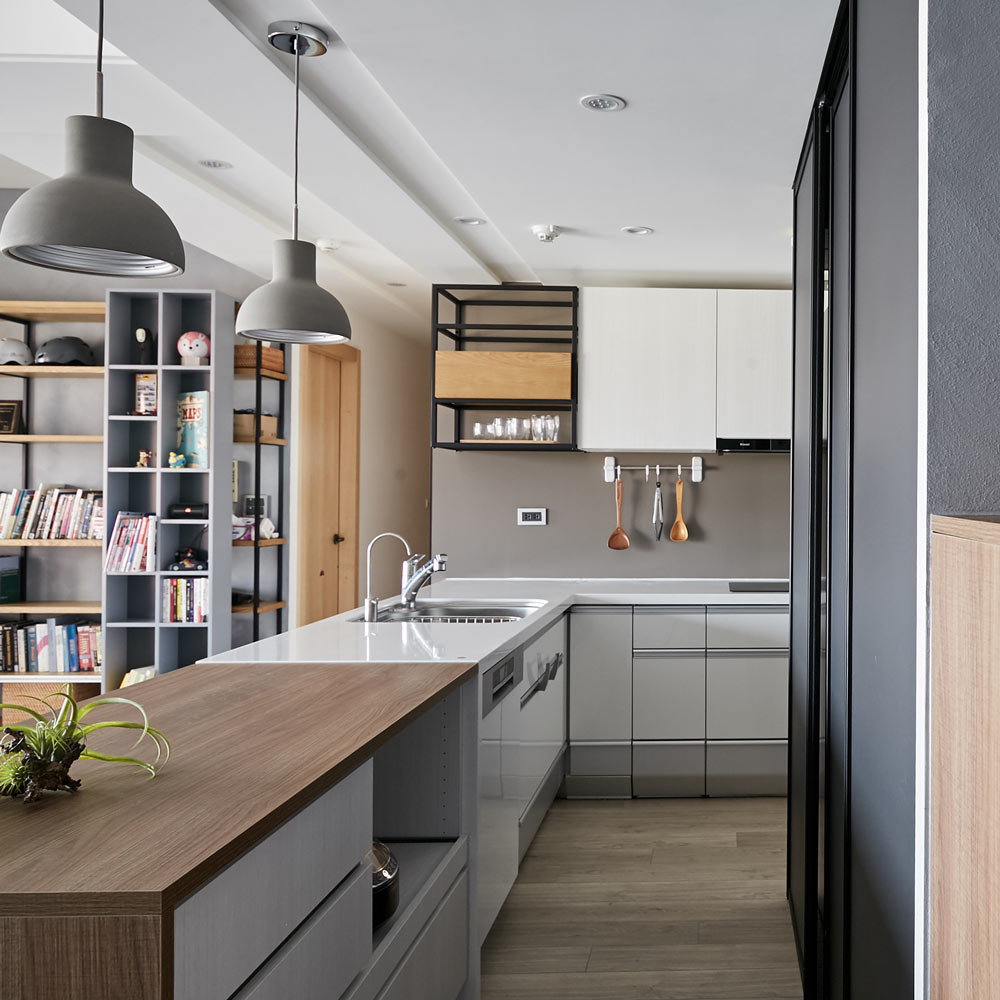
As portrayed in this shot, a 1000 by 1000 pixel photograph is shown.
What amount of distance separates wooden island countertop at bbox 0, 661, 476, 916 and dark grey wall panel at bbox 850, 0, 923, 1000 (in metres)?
0.81

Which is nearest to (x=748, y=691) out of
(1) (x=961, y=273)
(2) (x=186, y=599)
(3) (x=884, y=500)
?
(2) (x=186, y=599)

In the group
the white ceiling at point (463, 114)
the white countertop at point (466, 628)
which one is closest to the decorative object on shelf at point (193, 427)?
the white ceiling at point (463, 114)

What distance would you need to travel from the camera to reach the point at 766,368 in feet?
15.0

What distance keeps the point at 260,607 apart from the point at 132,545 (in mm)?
824

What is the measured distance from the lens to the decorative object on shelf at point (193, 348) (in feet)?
16.1

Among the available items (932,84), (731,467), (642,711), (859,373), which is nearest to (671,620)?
(642,711)

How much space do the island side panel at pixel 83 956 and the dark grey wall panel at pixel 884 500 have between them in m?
0.96

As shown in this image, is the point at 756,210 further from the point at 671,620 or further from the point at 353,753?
the point at 353,753

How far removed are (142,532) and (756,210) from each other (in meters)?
3.22

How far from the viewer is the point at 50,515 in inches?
192

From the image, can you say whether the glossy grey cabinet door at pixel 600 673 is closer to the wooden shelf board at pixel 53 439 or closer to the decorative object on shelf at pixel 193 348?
the decorative object on shelf at pixel 193 348

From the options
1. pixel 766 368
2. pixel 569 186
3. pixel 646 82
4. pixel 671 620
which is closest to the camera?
pixel 646 82

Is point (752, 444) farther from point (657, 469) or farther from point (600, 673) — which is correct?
point (600, 673)

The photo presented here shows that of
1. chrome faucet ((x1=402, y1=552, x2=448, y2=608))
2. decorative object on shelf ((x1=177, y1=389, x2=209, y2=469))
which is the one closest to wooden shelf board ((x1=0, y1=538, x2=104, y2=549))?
decorative object on shelf ((x1=177, y1=389, x2=209, y2=469))
